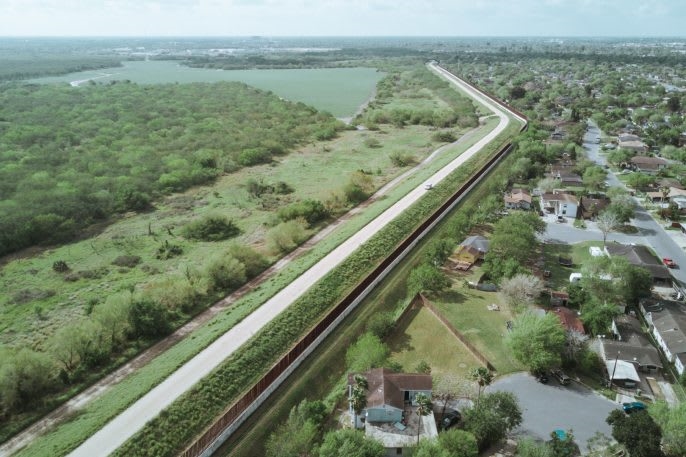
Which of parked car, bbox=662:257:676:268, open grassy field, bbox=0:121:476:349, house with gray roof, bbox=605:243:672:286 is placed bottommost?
open grassy field, bbox=0:121:476:349

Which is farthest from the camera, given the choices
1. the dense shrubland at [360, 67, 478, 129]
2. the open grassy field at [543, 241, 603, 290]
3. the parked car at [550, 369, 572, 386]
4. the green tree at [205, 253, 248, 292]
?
the dense shrubland at [360, 67, 478, 129]

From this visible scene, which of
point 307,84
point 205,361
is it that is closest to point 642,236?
point 205,361

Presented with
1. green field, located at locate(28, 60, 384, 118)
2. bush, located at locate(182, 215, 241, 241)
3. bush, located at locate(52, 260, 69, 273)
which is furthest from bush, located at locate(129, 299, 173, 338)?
green field, located at locate(28, 60, 384, 118)

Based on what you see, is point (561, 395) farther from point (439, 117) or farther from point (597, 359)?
point (439, 117)

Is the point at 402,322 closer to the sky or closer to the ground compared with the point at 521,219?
closer to the ground

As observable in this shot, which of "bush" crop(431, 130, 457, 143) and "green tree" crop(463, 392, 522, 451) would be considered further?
"bush" crop(431, 130, 457, 143)

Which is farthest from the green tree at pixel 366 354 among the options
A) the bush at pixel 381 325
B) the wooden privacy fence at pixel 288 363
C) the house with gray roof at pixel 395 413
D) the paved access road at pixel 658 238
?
the paved access road at pixel 658 238

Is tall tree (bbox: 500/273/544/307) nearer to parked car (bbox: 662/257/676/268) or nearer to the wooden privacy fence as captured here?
the wooden privacy fence

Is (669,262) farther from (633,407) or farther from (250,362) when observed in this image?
(250,362)

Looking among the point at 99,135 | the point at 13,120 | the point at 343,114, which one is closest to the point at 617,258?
the point at 99,135
